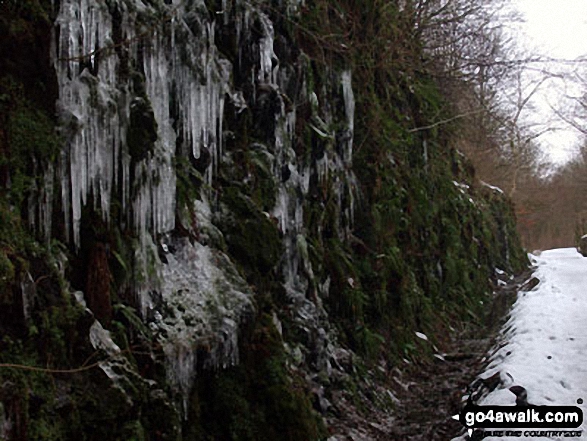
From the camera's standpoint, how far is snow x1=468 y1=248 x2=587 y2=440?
236 inches

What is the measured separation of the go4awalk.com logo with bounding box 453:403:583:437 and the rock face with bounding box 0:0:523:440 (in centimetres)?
152

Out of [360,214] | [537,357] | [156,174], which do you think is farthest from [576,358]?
[156,174]

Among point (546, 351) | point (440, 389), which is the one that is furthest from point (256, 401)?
point (546, 351)

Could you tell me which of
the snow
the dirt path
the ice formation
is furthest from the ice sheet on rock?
the snow

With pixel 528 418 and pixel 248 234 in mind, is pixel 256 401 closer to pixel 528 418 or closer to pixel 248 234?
pixel 248 234

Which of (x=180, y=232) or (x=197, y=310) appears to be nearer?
(x=197, y=310)

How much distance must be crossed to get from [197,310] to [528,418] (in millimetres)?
3268

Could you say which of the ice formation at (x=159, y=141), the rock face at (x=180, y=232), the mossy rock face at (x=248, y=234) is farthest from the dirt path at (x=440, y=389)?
the mossy rock face at (x=248, y=234)

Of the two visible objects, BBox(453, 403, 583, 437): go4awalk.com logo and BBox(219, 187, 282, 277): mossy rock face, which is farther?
BBox(219, 187, 282, 277): mossy rock face

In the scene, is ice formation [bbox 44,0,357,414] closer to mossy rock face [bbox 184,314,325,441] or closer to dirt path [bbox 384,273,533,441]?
mossy rock face [bbox 184,314,325,441]

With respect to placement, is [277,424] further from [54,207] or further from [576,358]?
[576,358]

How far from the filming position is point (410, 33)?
12.0 meters

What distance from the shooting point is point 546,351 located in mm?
7398

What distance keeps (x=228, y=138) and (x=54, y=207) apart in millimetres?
2654
